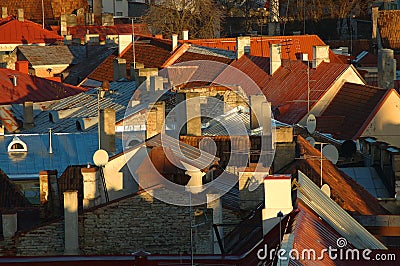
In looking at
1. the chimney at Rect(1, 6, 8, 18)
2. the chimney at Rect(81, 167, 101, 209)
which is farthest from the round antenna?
the chimney at Rect(1, 6, 8, 18)

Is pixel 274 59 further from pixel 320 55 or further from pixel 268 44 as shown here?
pixel 268 44

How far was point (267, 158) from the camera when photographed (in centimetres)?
2606

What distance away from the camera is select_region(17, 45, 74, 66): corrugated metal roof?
189 feet

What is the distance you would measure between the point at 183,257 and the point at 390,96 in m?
17.8

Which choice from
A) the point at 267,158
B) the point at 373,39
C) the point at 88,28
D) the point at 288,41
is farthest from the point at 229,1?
the point at 267,158

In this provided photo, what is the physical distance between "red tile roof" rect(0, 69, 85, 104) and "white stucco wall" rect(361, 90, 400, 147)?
10356 millimetres

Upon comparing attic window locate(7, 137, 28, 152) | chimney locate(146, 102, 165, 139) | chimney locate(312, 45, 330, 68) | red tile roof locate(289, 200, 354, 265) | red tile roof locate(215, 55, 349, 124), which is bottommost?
red tile roof locate(215, 55, 349, 124)

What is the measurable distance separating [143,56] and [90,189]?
29.2m

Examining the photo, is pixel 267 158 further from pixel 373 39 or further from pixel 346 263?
pixel 373 39

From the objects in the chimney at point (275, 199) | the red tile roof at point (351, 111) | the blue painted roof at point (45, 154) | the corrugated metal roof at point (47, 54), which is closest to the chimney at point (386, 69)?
the red tile roof at point (351, 111)

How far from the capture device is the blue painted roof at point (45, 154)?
30703 millimetres

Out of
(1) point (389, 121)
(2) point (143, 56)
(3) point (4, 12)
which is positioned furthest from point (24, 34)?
(1) point (389, 121)

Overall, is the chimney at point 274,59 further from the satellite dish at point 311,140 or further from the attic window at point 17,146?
the attic window at point 17,146

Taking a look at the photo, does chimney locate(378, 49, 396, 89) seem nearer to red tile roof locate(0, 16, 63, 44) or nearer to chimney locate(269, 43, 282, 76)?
chimney locate(269, 43, 282, 76)
